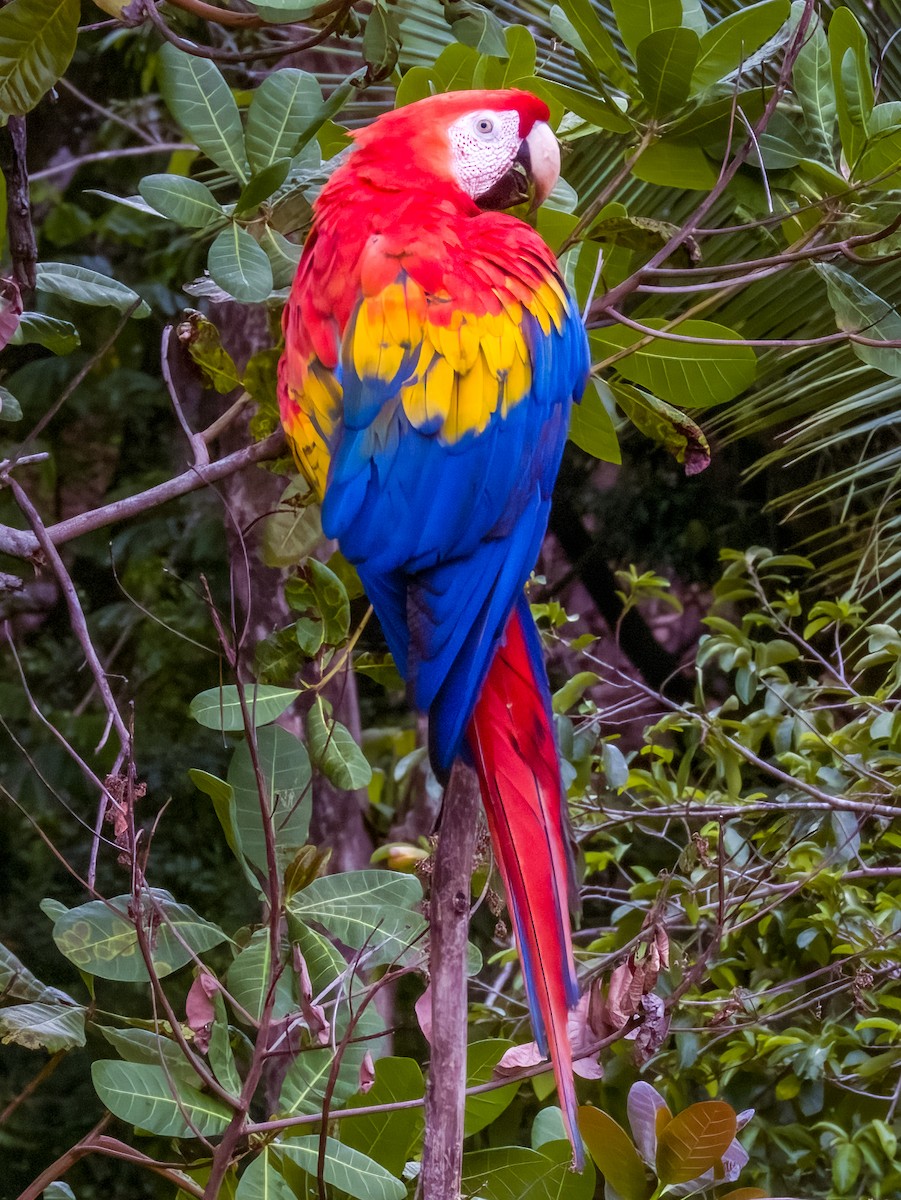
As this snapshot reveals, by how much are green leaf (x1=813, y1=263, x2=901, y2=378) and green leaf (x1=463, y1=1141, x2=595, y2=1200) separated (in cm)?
57

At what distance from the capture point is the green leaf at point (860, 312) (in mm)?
746

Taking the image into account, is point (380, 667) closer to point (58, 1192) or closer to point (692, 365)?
point (692, 365)

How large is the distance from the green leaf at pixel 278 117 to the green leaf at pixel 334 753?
380mm

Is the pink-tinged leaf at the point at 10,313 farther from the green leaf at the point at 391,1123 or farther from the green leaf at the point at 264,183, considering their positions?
the green leaf at the point at 391,1123

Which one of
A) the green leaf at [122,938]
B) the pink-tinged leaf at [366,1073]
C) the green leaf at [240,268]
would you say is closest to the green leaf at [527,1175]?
the pink-tinged leaf at [366,1073]

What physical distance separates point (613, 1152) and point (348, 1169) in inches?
6.9

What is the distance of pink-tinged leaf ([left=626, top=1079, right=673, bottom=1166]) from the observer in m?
0.74

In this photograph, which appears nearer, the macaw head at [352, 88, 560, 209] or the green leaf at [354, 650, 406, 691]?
the macaw head at [352, 88, 560, 209]

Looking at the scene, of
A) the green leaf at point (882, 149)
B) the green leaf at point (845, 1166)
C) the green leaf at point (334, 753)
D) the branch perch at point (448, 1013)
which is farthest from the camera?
the green leaf at point (845, 1166)

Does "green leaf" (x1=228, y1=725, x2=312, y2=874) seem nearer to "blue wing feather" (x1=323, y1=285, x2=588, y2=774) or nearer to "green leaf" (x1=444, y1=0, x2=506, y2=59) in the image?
"blue wing feather" (x1=323, y1=285, x2=588, y2=774)

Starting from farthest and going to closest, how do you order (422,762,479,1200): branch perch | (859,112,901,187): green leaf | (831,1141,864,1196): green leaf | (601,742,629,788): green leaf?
(601,742,629,788): green leaf < (831,1141,864,1196): green leaf < (859,112,901,187): green leaf < (422,762,479,1200): branch perch

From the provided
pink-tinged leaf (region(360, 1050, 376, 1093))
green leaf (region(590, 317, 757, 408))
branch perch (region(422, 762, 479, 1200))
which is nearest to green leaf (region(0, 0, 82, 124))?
green leaf (region(590, 317, 757, 408))

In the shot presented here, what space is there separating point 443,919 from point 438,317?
1.17ft

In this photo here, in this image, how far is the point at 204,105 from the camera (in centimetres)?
74
